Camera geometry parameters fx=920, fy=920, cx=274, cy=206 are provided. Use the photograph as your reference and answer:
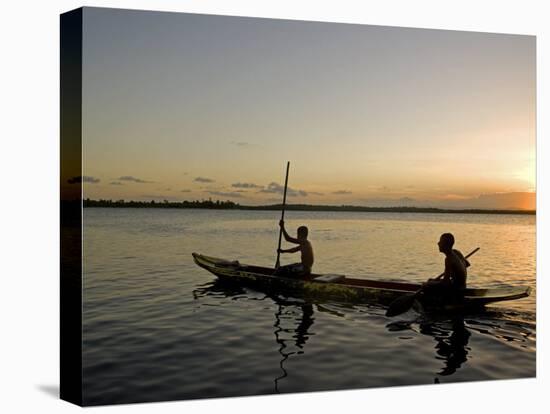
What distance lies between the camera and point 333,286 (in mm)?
9109

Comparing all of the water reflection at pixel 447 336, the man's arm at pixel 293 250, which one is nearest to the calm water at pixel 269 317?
the water reflection at pixel 447 336

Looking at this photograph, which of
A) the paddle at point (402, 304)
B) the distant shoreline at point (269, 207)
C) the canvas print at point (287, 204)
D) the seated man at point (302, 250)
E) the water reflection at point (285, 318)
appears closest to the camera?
the canvas print at point (287, 204)

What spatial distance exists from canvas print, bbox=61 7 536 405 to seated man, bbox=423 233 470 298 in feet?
0.06

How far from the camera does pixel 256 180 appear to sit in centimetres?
826

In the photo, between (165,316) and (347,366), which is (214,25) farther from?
(347,366)

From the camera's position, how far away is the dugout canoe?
28.8ft

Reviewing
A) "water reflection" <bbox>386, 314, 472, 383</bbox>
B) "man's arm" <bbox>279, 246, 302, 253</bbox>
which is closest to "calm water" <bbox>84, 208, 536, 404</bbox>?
"water reflection" <bbox>386, 314, 472, 383</bbox>

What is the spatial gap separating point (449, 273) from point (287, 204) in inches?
66.5

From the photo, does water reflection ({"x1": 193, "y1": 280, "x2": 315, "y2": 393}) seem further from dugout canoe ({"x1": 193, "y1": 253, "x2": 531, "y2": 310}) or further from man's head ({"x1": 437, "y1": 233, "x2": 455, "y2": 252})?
man's head ({"x1": 437, "y1": 233, "x2": 455, "y2": 252})

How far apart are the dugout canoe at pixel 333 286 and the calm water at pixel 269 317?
103mm

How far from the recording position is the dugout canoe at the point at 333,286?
8.79 metres

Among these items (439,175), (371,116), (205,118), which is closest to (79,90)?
(205,118)

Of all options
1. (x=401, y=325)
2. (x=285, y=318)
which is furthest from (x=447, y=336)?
(x=285, y=318)

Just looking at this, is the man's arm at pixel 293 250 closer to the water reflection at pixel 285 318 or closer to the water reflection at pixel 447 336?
the water reflection at pixel 285 318
